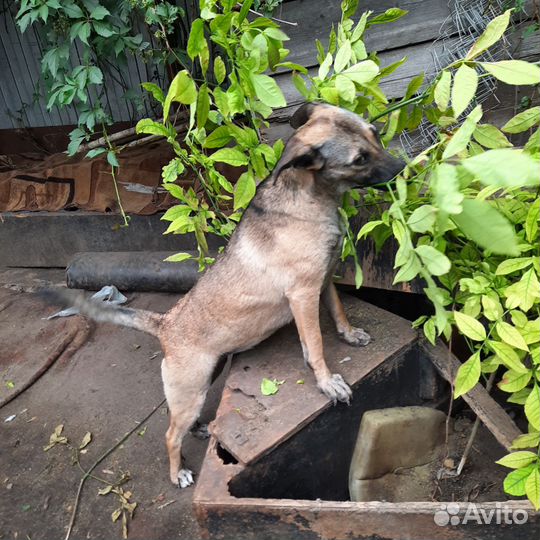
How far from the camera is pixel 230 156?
285 cm

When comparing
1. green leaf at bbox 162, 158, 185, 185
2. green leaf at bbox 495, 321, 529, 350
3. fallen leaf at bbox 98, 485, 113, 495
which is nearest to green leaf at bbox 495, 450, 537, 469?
green leaf at bbox 495, 321, 529, 350

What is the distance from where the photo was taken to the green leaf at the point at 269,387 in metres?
2.83

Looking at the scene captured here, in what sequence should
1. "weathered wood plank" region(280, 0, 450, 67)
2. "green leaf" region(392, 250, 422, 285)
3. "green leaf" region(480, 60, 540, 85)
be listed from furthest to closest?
"weathered wood plank" region(280, 0, 450, 67), "green leaf" region(392, 250, 422, 285), "green leaf" region(480, 60, 540, 85)

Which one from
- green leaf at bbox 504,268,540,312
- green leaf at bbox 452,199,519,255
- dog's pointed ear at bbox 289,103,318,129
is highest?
green leaf at bbox 452,199,519,255

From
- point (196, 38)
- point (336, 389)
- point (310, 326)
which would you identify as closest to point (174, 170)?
point (196, 38)

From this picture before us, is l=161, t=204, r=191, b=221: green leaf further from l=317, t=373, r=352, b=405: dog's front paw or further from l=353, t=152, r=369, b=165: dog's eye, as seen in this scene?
l=317, t=373, r=352, b=405: dog's front paw

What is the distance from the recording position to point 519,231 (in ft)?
7.05

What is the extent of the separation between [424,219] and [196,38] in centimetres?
145

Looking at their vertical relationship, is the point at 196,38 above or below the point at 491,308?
above

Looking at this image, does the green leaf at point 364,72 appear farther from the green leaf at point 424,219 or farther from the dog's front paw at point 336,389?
the dog's front paw at point 336,389

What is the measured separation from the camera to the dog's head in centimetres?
254

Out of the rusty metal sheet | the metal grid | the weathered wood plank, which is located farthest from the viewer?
the weathered wood plank

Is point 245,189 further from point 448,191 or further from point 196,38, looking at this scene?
point 448,191

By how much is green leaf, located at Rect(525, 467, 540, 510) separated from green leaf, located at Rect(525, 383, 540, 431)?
172mm
